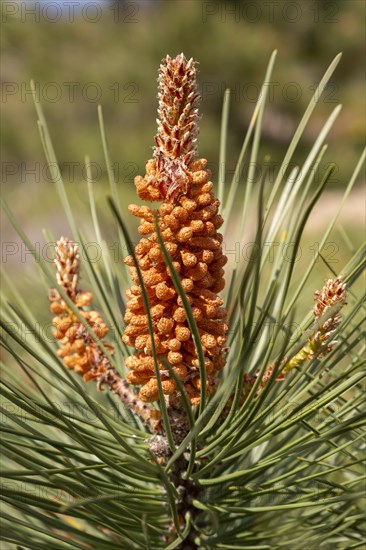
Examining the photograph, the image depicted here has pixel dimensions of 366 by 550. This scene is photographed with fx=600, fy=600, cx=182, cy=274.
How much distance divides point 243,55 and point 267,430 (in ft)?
16.2

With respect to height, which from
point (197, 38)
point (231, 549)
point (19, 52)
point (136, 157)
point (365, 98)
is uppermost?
point (19, 52)

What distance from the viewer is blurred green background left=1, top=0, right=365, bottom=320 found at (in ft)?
15.9

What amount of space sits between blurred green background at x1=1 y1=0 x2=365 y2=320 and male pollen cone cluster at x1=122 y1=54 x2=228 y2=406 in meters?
3.91

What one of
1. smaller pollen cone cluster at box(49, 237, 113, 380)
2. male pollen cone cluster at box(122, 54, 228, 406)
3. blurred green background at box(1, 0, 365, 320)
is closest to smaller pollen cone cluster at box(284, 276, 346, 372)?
male pollen cone cluster at box(122, 54, 228, 406)

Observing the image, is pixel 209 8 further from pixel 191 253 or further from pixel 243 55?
pixel 191 253

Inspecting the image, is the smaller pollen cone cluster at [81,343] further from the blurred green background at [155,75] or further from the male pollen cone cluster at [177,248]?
the blurred green background at [155,75]

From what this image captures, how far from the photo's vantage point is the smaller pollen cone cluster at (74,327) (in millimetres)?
474

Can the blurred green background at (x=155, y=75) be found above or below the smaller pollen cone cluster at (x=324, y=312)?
above

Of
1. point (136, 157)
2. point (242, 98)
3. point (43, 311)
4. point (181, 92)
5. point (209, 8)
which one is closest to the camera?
point (181, 92)

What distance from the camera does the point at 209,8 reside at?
4781mm

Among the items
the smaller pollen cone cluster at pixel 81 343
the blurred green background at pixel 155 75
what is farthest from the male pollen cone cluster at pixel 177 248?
the blurred green background at pixel 155 75

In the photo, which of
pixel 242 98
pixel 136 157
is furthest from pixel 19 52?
pixel 242 98

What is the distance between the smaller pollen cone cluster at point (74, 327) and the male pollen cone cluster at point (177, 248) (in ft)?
0.23

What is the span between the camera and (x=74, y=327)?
0.47 meters
